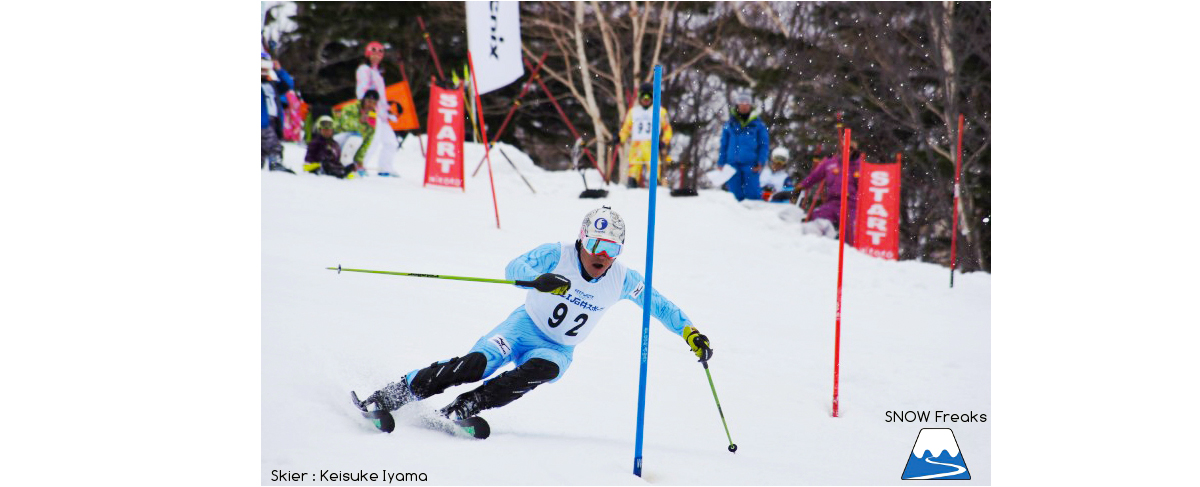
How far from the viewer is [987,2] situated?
7395mm

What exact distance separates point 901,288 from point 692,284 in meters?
1.78

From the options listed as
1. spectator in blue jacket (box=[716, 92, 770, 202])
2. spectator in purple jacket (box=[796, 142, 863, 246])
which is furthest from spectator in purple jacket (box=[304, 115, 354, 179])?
spectator in purple jacket (box=[796, 142, 863, 246])

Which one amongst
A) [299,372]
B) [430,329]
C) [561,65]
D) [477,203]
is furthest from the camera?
[561,65]

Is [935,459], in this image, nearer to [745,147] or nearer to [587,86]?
[745,147]

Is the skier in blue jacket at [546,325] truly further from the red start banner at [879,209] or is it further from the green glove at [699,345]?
the red start banner at [879,209]

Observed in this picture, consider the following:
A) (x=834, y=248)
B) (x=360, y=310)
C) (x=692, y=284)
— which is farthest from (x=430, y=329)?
(x=834, y=248)

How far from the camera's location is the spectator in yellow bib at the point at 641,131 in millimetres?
8289

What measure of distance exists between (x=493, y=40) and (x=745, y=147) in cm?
336

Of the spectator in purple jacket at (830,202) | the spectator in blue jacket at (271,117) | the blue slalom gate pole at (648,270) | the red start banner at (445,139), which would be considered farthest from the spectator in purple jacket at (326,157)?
the blue slalom gate pole at (648,270)

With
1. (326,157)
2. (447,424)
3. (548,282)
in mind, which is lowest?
(447,424)

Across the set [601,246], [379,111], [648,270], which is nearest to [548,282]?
[601,246]

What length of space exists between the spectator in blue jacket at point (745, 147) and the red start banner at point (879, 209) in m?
1.49

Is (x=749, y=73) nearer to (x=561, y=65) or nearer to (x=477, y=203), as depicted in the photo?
(x=561, y=65)

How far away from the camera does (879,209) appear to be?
7.71 m
